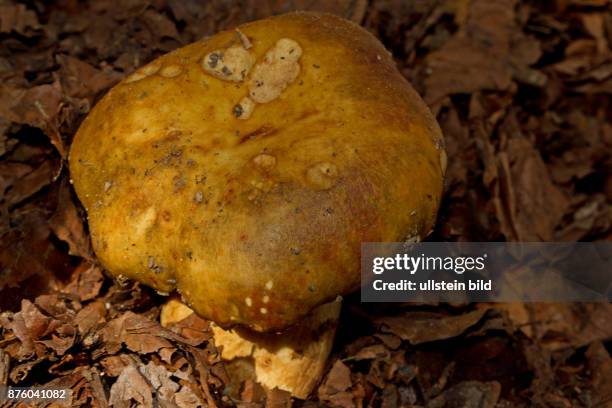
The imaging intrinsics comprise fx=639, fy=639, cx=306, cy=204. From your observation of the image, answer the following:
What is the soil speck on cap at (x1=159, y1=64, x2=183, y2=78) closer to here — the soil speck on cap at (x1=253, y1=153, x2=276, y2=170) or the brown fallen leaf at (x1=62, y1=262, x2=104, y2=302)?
the soil speck on cap at (x1=253, y1=153, x2=276, y2=170)

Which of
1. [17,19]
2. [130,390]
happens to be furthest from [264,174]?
[17,19]

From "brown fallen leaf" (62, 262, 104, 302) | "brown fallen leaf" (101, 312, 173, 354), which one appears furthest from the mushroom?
"brown fallen leaf" (62, 262, 104, 302)

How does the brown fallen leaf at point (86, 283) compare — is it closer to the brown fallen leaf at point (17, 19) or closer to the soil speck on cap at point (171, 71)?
the soil speck on cap at point (171, 71)

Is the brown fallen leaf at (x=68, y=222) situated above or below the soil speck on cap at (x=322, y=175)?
below

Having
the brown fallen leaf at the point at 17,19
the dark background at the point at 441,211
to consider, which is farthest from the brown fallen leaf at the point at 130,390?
the brown fallen leaf at the point at 17,19

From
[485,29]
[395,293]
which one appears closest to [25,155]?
[395,293]

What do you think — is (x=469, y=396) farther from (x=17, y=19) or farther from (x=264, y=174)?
(x=17, y=19)

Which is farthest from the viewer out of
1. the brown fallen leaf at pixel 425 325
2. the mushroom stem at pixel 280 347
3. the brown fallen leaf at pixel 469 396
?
the brown fallen leaf at pixel 425 325
